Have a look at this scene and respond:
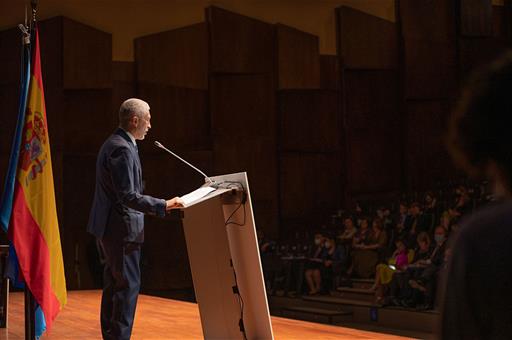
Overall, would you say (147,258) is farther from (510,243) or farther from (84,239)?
(510,243)

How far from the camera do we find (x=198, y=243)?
3.17 metres

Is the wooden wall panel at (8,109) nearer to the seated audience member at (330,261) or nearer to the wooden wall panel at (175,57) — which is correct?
the wooden wall panel at (175,57)

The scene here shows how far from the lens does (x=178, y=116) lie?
10.6 metres

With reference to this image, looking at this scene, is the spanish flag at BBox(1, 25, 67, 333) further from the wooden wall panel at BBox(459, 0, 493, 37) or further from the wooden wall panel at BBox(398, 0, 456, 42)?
the wooden wall panel at BBox(459, 0, 493, 37)

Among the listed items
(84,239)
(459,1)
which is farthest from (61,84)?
(459,1)

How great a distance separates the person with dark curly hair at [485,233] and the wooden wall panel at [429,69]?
11.0m

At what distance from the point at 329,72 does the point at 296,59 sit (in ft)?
1.92

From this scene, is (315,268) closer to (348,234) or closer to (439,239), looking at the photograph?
(348,234)

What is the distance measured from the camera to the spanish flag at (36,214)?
309cm

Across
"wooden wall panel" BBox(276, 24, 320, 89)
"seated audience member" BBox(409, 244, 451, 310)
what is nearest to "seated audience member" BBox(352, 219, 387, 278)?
"seated audience member" BBox(409, 244, 451, 310)

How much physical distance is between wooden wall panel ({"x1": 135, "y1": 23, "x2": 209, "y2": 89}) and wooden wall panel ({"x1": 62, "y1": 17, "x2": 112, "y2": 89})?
0.46 metres

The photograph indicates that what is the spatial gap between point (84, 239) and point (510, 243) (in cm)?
957

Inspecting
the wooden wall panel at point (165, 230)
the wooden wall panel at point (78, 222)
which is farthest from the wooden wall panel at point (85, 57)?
the wooden wall panel at point (165, 230)

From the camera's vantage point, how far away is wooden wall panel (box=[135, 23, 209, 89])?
10359mm
